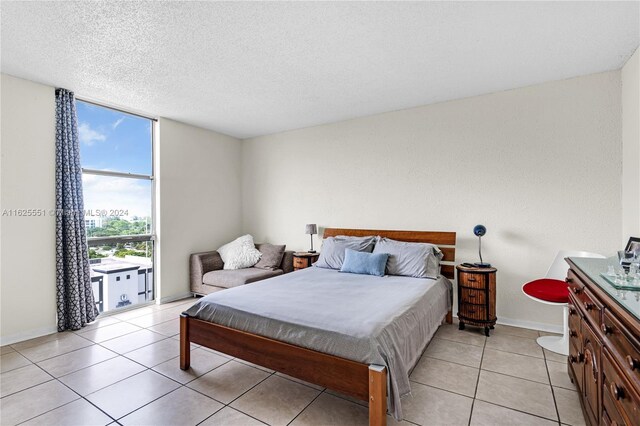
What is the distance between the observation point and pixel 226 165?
5797 millimetres

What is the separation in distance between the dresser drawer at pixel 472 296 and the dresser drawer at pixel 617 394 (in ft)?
6.33

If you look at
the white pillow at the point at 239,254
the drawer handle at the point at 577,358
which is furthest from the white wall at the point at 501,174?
the drawer handle at the point at 577,358

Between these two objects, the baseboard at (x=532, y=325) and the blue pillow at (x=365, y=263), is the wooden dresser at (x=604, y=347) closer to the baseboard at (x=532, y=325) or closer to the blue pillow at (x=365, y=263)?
the baseboard at (x=532, y=325)

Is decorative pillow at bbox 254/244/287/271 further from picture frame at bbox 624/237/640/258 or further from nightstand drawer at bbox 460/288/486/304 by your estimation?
picture frame at bbox 624/237/640/258

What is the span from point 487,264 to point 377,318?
7.16 feet

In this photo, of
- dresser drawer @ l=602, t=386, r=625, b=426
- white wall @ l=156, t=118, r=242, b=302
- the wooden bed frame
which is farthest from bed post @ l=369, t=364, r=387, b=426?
white wall @ l=156, t=118, r=242, b=302

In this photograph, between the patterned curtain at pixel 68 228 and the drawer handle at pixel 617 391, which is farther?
the patterned curtain at pixel 68 228

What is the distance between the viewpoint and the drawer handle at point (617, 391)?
1.25 m

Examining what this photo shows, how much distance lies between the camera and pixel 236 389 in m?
2.39

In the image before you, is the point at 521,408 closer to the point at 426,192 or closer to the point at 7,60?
the point at 426,192

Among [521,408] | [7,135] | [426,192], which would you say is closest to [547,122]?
[426,192]

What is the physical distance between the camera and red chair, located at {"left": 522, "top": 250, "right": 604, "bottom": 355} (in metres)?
2.86

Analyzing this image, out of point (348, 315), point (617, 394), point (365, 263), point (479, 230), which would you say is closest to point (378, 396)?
point (348, 315)

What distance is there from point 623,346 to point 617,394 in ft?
0.71
